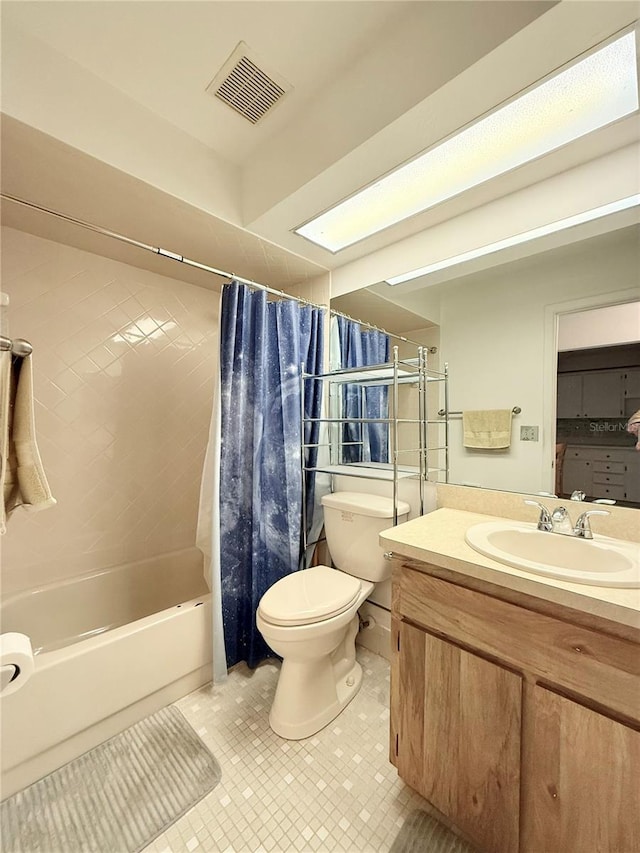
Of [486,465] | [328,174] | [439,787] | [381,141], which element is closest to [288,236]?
[328,174]

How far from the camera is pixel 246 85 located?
1.21 metres

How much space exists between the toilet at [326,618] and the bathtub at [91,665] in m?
0.42

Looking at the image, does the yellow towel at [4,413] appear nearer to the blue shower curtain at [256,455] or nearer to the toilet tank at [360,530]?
the blue shower curtain at [256,455]

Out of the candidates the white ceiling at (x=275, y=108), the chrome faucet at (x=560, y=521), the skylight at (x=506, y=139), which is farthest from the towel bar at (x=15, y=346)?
the chrome faucet at (x=560, y=521)

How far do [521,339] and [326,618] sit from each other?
1.34 meters

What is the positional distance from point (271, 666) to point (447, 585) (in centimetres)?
124

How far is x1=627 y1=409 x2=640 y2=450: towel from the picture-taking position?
1112 mm

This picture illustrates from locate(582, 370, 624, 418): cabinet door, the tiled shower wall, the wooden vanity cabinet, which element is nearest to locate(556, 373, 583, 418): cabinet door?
locate(582, 370, 624, 418): cabinet door

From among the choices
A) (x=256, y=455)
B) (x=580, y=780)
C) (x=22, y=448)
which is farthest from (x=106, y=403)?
(x=580, y=780)

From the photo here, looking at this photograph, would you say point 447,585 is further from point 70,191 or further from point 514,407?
point 70,191

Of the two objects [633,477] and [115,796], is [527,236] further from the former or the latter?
[115,796]

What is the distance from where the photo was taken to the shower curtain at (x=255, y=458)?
163 cm

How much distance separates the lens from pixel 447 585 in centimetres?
96

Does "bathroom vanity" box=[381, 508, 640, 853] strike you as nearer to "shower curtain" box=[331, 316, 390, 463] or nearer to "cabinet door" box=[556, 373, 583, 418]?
"cabinet door" box=[556, 373, 583, 418]
